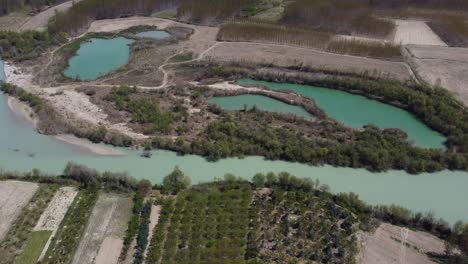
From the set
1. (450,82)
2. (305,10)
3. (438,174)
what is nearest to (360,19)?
(305,10)

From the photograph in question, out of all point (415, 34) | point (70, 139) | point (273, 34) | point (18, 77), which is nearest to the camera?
point (70, 139)

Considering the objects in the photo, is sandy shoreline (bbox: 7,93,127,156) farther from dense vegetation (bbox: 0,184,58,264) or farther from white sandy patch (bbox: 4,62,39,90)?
dense vegetation (bbox: 0,184,58,264)

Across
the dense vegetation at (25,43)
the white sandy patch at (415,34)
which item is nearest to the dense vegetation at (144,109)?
the dense vegetation at (25,43)

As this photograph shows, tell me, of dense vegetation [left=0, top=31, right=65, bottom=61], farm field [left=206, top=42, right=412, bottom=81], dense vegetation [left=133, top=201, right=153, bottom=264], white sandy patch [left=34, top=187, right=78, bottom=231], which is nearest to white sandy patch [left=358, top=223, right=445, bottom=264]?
dense vegetation [left=133, top=201, right=153, bottom=264]

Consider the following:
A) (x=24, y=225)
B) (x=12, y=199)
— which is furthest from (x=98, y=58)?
(x=24, y=225)

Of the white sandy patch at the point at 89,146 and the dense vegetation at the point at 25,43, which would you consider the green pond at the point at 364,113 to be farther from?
the dense vegetation at the point at 25,43

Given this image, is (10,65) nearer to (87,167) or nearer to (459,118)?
(87,167)

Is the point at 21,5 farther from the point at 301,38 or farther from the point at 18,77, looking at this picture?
the point at 301,38
